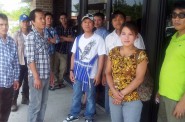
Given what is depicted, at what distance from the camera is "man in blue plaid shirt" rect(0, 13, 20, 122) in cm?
318

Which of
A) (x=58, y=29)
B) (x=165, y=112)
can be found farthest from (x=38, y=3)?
(x=165, y=112)

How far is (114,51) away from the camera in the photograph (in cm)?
280

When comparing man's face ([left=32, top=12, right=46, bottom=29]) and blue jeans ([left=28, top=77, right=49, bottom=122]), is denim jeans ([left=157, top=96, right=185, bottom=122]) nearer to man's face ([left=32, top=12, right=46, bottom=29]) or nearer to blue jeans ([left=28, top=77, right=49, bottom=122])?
blue jeans ([left=28, top=77, right=49, bottom=122])

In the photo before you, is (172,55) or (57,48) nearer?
(172,55)

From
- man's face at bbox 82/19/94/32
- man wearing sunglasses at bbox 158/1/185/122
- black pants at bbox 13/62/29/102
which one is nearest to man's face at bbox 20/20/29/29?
black pants at bbox 13/62/29/102

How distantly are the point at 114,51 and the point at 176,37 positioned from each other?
665 mm

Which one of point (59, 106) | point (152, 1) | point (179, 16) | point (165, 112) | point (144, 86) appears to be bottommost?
point (59, 106)

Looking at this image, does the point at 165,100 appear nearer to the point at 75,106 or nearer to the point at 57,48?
the point at 75,106

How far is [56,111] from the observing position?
188 inches

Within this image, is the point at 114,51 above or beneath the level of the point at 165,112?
above

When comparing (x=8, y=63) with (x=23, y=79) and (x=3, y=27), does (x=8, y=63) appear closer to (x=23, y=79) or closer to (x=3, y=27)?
(x=3, y=27)

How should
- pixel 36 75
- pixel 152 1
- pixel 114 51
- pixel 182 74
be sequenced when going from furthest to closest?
pixel 152 1 < pixel 36 75 < pixel 114 51 < pixel 182 74

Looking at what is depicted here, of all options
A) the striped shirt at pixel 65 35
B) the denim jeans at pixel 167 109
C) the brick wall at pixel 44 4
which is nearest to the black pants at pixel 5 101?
the denim jeans at pixel 167 109

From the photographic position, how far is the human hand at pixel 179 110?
7.80 feet
